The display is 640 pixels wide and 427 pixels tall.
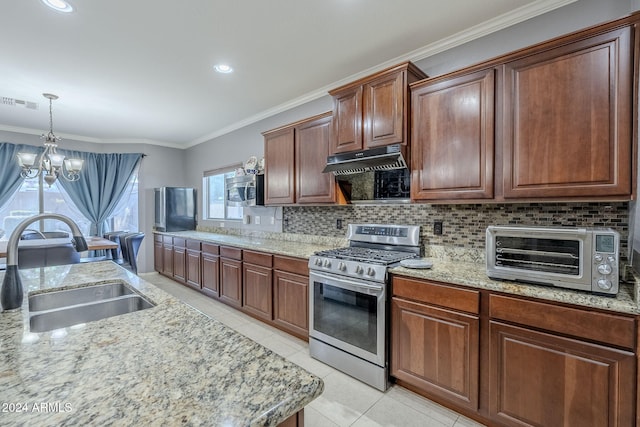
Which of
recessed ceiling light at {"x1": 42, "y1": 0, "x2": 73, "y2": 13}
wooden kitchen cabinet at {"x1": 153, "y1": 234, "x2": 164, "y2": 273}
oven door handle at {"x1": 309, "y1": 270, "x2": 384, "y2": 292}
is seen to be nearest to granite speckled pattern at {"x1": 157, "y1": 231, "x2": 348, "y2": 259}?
oven door handle at {"x1": 309, "y1": 270, "x2": 384, "y2": 292}

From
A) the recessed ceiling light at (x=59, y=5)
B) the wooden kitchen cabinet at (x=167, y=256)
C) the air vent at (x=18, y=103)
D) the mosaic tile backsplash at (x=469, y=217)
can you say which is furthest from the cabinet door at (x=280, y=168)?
the air vent at (x=18, y=103)

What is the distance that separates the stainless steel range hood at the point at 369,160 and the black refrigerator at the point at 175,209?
141 inches

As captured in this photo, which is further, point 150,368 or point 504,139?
point 504,139

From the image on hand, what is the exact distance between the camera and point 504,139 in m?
1.86

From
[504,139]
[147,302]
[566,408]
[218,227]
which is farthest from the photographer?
[218,227]

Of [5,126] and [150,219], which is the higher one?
[5,126]

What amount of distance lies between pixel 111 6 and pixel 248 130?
2563 mm

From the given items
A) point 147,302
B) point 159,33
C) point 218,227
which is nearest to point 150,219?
point 218,227

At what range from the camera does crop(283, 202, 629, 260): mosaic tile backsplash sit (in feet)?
5.85

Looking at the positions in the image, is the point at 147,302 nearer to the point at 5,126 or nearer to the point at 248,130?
the point at 248,130

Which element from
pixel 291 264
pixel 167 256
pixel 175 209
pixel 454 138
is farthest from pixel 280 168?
pixel 167 256

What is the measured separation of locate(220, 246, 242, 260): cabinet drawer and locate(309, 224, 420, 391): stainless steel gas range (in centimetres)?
129

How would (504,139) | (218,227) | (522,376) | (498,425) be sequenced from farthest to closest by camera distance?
(218,227) < (504,139) < (498,425) < (522,376)

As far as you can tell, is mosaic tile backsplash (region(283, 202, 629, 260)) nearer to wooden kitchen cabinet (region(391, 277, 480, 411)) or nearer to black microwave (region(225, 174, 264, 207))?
wooden kitchen cabinet (region(391, 277, 480, 411))
